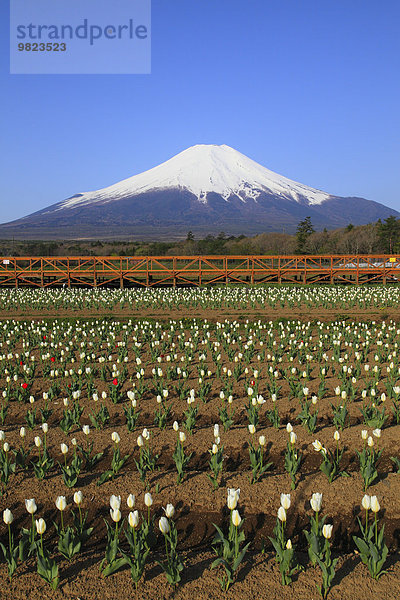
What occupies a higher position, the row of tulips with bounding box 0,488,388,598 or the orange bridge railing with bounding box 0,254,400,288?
the orange bridge railing with bounding box 0,254,400,288

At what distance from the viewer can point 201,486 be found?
234 inches

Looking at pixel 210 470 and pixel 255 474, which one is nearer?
pixel 255 474

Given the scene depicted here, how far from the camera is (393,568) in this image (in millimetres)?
4438

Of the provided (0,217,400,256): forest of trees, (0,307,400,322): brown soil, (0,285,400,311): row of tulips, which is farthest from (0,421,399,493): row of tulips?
(0,217,400,256): forest of trees

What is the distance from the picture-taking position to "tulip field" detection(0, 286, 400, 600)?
168 inches

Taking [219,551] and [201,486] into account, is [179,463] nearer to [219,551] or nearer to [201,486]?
[201,486]

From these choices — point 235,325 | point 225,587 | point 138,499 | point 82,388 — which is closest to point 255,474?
point 138,499

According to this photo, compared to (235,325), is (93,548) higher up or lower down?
lower down

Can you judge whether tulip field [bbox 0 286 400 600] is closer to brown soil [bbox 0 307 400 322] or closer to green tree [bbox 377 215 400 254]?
brown soil [bbox 0 307 400 322]

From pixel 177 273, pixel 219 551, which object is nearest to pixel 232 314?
pixel 177 273

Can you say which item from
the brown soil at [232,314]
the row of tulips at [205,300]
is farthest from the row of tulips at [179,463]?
the row of tulips at [205,300]

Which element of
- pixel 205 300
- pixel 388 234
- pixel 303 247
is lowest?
pixel 205 300

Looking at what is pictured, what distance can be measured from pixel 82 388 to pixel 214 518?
17.2ft

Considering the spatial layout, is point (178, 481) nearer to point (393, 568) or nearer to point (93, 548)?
point (93, 548)
